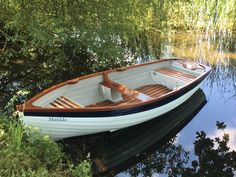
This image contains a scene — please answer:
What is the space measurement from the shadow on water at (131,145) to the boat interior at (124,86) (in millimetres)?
709

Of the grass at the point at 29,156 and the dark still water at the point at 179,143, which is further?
the dark still water at the point at 179,143

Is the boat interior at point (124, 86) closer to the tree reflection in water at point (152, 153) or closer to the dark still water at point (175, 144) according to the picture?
the dark still water at point (175, 144)

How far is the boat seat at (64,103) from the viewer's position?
703 centimetres

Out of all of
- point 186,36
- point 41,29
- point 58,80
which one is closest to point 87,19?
point 41,29

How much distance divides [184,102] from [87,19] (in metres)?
3.50

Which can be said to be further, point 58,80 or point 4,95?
point 58,80

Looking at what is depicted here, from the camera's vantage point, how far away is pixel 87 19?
9859 mm

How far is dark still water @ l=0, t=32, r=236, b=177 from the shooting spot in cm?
691

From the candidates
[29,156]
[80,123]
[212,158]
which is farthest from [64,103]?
[212,158]

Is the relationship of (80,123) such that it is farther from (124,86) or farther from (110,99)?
(110,99)

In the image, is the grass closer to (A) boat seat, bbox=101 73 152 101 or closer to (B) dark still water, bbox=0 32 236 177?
(B) dark still water, bbox=0 32 236 177

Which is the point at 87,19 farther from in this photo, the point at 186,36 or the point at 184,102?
the point at 186,36

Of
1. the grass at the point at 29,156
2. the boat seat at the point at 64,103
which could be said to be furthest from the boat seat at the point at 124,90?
the grass at the point at 29,156

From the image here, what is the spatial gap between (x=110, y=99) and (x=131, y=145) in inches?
54.7
